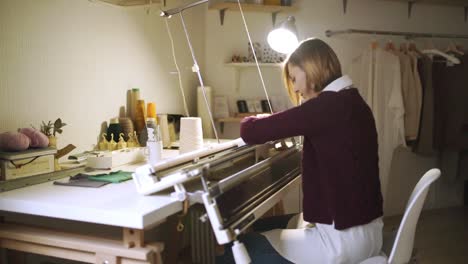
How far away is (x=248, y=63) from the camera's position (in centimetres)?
331

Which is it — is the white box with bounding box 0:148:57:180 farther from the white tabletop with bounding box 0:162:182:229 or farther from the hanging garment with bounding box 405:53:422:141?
the hanging garment with bounding box 405:53:422:141

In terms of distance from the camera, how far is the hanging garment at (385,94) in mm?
3471

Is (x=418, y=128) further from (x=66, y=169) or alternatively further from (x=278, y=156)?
(x=66, y=169)

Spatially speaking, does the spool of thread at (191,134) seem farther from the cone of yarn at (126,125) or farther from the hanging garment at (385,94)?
the hanging garment at (385,94)

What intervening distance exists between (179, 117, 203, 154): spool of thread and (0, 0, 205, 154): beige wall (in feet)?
1.59

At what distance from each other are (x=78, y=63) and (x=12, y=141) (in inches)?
26.6

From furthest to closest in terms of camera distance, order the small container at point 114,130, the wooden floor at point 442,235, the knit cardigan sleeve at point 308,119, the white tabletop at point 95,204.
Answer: the wooden floor at point 442,235
the small container at point 114,130
the knit cardigan sleeve at point 308,119
the white tabletop at point 95,204

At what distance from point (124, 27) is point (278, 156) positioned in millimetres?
1184

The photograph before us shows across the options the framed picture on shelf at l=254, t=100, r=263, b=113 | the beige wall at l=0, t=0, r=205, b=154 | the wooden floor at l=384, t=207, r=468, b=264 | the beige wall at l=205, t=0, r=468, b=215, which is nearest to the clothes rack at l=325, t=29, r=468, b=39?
the beige wall at l=205, t=0, r=468, b=215

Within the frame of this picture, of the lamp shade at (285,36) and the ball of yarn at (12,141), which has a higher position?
the lamp shade at (285,36)

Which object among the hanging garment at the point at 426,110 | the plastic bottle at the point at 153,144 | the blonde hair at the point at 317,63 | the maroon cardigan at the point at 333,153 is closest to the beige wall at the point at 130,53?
the hanging garment at the point at 426,110

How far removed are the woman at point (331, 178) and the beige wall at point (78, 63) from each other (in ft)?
3.04

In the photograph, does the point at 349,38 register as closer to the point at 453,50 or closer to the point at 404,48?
the point at 404,48

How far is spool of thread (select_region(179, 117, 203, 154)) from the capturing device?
84.2 inches
